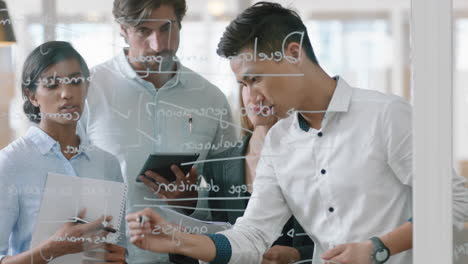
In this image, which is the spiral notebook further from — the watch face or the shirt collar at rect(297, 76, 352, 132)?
the watch face

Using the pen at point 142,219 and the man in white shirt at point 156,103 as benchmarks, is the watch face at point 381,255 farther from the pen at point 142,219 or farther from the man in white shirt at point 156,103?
the pen at point 142,219

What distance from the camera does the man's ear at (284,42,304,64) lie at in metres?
1.82

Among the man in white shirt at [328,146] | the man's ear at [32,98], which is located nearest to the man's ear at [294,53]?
the man in white shirt at [328,146]

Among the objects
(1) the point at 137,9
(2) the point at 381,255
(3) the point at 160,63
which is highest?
(1) the point at 137,9

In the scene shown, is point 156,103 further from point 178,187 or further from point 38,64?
point 38,64

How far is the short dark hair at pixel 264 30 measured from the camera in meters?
1.82

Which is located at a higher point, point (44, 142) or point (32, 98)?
point (32, 98)

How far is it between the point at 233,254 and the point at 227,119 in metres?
0.41

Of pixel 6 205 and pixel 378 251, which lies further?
pixel 6 205

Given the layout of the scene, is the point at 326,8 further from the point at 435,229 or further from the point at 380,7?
the point at 435,229

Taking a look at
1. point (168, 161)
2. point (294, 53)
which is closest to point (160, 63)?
point (168, 161)

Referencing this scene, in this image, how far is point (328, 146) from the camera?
5.94 feet

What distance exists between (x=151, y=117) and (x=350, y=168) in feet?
1.98

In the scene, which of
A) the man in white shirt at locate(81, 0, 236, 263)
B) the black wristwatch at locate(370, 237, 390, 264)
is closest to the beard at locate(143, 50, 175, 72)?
the man in white shirt at locate(81, 0, 236, 263)
